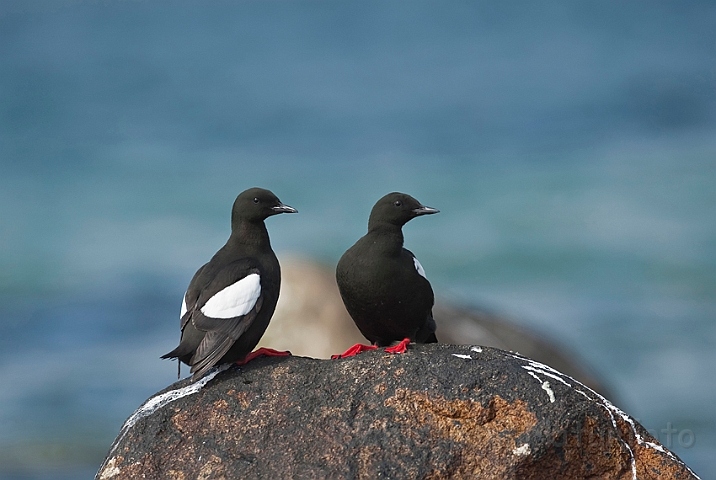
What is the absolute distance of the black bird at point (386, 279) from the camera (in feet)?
22.2

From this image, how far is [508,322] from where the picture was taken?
1307cm

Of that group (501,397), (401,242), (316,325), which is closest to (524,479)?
(501,397)

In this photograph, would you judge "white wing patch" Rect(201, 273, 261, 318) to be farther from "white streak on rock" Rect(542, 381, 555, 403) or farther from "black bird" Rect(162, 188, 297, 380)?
"white streak on rock" Rect(542, 381, 555, 403)

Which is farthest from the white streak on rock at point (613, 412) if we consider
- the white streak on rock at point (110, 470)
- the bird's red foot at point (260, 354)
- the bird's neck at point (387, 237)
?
the white streak on rock at point (110, 470)

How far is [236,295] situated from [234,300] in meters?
0.04

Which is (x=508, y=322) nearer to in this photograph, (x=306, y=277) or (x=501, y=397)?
(x=306, y=277)

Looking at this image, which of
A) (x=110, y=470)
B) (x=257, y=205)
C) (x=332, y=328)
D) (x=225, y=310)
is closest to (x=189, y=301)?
(x=225, y=310)

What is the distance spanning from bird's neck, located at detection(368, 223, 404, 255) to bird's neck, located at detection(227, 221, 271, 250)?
2.81 feet

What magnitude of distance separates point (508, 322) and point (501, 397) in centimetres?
725

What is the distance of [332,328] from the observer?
11.6 metres

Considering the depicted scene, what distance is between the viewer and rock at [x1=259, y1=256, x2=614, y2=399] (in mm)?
11633

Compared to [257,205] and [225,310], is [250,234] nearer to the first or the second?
[257,205]

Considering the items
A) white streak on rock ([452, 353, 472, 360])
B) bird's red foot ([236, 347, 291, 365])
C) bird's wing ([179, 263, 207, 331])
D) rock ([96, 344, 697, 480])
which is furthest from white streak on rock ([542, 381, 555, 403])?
bird's wing ([179, 263, 207, 331])

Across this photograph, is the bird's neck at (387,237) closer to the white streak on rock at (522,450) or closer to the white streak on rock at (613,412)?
the white streak on rock at (613,412)
